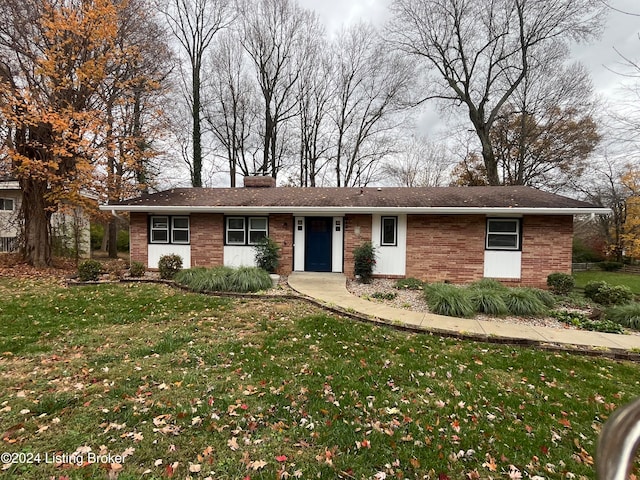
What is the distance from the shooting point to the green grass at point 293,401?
2.40 meters

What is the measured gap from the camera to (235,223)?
36.5 ft

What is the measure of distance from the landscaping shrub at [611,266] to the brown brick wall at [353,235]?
21267 mm

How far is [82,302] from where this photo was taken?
6.84m

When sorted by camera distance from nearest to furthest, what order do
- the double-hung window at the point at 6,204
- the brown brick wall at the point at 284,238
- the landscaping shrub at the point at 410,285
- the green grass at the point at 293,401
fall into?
the green grass at the point at 293,401
the landscaping shrub at the point at 410,285
the brown brick wall at the point at 284,238
the double-hung window at the point at 6,204

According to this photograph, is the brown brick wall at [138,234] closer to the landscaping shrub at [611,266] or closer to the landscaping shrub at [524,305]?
the landscaping shrub at [524,305]

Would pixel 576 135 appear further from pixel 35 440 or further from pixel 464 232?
pixel 35 440

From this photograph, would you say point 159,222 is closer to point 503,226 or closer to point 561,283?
point 503,226

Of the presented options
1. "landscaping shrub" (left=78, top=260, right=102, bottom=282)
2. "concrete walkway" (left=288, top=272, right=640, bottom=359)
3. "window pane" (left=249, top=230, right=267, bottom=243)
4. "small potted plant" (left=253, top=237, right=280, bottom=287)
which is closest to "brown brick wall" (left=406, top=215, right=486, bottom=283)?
"concrete walkway" (left=288, top=272, right=640, bottom=359)

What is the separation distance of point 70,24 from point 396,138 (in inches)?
754

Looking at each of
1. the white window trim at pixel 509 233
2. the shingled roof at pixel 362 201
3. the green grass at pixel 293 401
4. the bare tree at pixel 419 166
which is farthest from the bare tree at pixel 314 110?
the green grass at pixel 293 401

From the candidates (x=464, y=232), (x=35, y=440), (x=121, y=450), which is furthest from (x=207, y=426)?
(x=464, y=232)

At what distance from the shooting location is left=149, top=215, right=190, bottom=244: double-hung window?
1123cm

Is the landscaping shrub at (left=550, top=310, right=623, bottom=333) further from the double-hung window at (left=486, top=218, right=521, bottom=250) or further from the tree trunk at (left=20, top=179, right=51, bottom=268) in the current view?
the tree trunk at (left=20, top=179, right=51, bottom=268)

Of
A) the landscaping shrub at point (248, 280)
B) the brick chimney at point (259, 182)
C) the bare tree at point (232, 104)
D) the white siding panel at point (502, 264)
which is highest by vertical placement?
the bare tree at point (232, 104)
